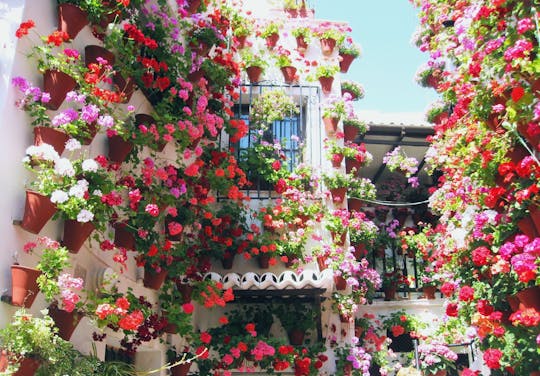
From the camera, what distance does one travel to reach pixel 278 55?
410 inches

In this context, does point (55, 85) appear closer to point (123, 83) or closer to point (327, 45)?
point (123, 83)

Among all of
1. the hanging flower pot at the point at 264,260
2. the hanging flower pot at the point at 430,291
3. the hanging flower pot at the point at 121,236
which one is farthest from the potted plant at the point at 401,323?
the hanging flower pot at the point at 121,236

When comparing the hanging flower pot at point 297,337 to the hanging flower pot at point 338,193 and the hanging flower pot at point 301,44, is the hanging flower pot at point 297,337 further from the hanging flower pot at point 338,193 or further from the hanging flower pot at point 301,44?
the hanging flower pot at point 301,44

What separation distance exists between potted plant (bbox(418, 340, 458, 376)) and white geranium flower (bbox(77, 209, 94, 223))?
6834 mm

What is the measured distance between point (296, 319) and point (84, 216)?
5057mm

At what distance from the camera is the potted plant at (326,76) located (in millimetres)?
10234

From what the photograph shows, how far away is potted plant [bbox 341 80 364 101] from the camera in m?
10.7

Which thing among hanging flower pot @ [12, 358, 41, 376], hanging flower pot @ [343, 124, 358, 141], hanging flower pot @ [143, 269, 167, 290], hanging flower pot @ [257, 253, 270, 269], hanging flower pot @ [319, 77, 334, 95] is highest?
hanging flower pot @ [319, 77, 334, 95]

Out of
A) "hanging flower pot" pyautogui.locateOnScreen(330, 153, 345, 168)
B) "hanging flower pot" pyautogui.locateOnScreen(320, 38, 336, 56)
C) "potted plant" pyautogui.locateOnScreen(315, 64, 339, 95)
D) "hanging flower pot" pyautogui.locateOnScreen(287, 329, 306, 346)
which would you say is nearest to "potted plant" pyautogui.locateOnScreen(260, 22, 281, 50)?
"hanging flower pot" pyautogui.locateOnScreen(320, 38, 336, 56)

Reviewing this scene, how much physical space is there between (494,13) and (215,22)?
15.5 ft

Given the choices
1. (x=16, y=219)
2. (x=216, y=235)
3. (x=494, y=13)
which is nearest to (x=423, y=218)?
(x=216, y=235)

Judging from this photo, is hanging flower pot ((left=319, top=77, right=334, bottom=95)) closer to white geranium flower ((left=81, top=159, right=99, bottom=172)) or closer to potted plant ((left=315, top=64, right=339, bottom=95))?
potted plant ((left=315, top=64, right=339, bottom=95))

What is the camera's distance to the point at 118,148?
6.14m

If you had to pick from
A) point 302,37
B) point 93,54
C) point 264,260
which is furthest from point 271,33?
point 93,54
